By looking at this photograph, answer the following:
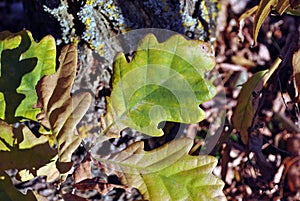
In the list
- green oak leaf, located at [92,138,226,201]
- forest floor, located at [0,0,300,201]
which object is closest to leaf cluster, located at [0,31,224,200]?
green oak leaf, located at [92,138,226,201]

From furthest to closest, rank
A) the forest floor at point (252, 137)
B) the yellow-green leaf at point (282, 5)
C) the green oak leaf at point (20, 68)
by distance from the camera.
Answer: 1. the forest floor at point (252, 137)
2. the green oak leaf at point (20, 68)
3. the yellow-green leaf at point (282, 5)

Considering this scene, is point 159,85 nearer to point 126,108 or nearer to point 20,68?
point 126,108

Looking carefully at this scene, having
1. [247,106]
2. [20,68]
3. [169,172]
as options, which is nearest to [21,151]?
[20,68]

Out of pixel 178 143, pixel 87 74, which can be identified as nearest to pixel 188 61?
pixel 178 143

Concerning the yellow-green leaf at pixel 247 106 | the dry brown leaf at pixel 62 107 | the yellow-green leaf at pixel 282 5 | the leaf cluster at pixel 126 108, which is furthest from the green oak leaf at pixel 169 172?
the yellow-green leaf at pixel 282 5

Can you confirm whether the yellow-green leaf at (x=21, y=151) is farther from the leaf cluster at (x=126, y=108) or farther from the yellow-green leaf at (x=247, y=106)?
the yellow-green leaf at (x=247, y=106)

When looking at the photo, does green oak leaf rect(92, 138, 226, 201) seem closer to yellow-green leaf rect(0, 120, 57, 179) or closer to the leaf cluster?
the leaf cluster
